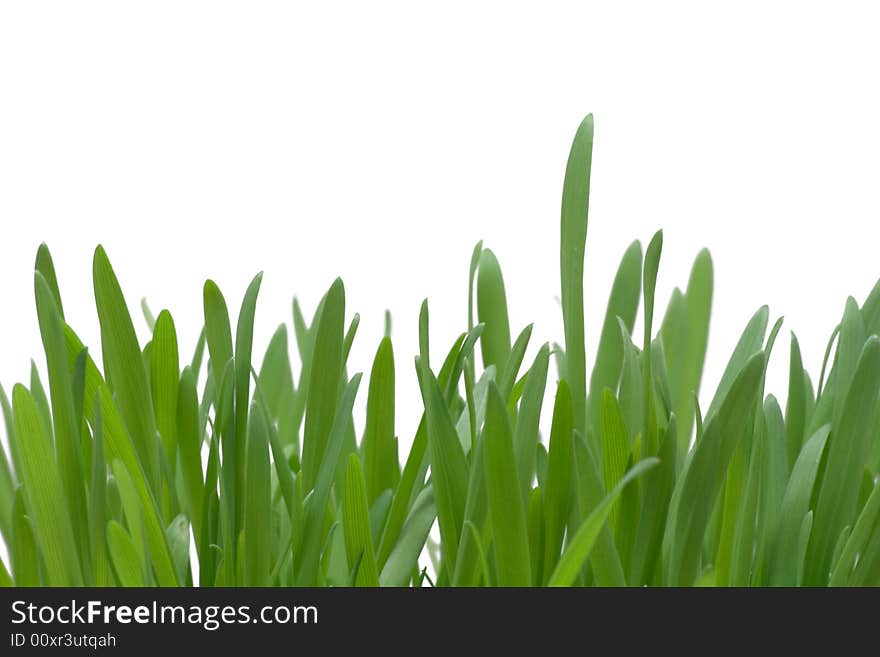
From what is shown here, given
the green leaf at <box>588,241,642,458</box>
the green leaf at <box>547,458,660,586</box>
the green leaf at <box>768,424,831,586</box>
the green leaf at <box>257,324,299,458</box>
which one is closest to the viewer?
the green leaf at <box>547,458,660,586</box>

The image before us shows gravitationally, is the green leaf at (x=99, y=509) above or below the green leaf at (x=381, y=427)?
below

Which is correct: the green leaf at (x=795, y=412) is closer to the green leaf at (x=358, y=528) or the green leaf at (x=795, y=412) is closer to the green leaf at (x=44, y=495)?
the green leaf at (x=358, y=528)

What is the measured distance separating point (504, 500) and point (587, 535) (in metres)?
0.04

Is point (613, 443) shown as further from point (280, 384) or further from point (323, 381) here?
point (280, 384)

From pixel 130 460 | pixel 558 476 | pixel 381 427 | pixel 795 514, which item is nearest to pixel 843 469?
pixel 795 514

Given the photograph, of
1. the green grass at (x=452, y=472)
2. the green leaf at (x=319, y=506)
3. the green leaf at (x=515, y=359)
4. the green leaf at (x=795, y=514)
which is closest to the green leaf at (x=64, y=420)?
the green grass at (x=452, y=472)

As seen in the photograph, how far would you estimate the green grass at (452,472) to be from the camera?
0.46m

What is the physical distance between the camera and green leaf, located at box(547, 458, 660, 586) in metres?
0.40

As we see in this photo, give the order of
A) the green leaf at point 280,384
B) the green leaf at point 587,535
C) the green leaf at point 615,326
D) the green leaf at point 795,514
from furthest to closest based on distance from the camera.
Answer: the green leaf at point 280,384 → the green leaf at point 615,326 → the green leaf at point 795,514 → the green leaf at point 587,535

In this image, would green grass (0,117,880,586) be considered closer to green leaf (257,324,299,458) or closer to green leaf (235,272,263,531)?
green leaf (235,272,263,531)

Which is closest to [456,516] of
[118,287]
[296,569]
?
[296,569]

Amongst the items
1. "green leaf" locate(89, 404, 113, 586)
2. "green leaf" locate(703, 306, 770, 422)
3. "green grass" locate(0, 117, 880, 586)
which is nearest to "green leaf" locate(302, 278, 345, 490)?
"green grass" locate(0, 117, 880, 586)

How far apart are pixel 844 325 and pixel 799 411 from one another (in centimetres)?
8

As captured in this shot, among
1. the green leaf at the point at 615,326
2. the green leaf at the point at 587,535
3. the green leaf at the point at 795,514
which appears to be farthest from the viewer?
the green leaf at the point at 615,326
